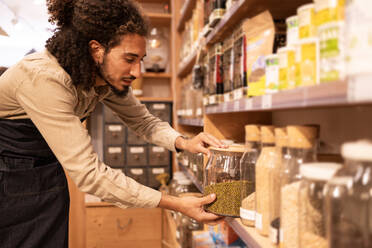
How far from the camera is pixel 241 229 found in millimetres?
1037

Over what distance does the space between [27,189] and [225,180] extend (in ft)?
2.73

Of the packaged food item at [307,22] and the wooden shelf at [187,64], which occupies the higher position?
the wooden shelf at [187,64]

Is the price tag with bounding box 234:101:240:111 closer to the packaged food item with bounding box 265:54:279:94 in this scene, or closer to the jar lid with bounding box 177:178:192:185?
the packaged food item with bounding box 265:54:279:94

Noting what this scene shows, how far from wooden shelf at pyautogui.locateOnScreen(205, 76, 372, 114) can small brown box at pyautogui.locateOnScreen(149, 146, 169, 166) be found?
7.70ft

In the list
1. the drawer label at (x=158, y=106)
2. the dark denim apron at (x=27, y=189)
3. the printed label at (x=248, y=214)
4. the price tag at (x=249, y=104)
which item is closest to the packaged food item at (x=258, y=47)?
the price tag at (x=249, y=104)

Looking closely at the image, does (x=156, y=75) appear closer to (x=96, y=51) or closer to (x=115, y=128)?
(x=115, y=128)

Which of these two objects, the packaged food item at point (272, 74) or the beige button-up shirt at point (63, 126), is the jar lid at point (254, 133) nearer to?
the packaged food item at point (272, 74)

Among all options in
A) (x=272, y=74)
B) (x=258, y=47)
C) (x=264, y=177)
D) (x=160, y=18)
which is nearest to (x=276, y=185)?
(x=264, y=177)

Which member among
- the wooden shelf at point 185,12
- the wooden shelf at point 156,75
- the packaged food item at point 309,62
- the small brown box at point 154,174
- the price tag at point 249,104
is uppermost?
the wooden shelf at point 185,12

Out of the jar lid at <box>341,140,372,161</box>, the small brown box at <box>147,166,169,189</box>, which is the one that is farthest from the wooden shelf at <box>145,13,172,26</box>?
the jar lid at <box>341,140,372,161</box>

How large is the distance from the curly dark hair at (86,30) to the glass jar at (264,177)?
2.34 feet

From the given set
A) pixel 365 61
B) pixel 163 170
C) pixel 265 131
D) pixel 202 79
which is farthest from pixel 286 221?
pixel 163 170

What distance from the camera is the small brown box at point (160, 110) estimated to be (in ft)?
10.4

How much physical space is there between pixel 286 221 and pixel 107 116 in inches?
99.7
